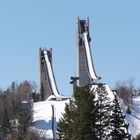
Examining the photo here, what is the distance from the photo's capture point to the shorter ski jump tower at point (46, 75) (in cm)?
9800

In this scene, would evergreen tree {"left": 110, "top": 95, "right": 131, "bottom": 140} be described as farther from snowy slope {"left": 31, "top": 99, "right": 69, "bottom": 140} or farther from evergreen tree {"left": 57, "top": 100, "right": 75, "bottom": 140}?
snowy slope {"left": 31, "top": 99, "right": 69, "bottom": 140}

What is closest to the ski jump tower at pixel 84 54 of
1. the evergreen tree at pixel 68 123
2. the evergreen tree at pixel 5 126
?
the evergreen tree at pixel 5 126

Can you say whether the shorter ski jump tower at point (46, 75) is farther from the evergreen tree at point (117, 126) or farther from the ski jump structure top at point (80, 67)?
the evergreen tree at point (117, 126)

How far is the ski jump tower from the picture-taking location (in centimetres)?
8919

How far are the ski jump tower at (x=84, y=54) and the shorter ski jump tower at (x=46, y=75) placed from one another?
7.58 meters

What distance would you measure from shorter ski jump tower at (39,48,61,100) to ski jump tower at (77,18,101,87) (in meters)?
7.58

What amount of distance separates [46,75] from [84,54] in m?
9.37

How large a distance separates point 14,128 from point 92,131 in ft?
140

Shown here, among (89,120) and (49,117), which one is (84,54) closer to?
(49,117)

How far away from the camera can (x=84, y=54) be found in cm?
9262

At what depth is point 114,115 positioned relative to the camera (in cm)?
3303

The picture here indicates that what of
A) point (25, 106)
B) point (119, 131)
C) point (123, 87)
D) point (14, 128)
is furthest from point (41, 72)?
point (119, 131)

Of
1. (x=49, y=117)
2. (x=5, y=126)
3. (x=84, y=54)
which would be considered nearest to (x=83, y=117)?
(x=5, y=126)

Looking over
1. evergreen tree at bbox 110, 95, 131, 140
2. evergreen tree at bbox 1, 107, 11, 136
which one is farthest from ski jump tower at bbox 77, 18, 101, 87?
evergreen tree at bbox 110, 95, 131, 140
